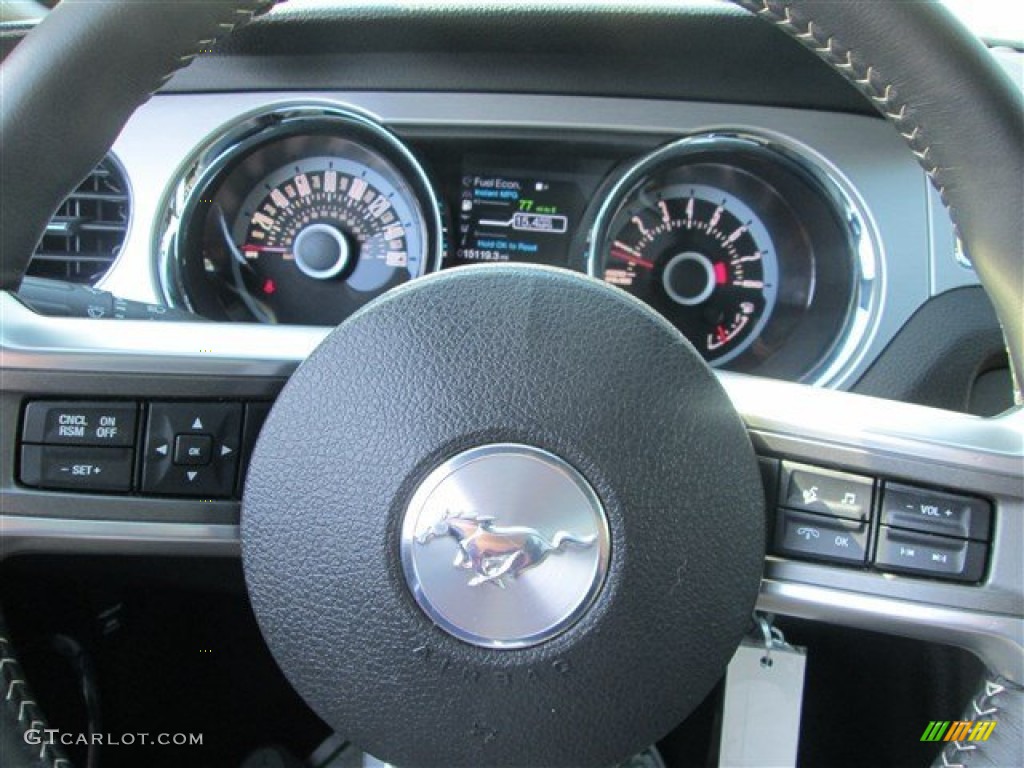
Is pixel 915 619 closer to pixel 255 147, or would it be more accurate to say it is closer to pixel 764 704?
pixel 764 704

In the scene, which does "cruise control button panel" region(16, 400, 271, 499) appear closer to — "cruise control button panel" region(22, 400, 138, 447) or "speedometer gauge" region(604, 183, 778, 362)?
"cruise control button panel" region(22, 400, 138, 447)

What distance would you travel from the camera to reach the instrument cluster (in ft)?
6.02

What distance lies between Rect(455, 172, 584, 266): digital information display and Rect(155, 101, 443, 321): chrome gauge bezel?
0.22 feet

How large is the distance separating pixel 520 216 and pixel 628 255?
0.21 m

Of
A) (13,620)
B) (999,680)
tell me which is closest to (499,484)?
(999,680)

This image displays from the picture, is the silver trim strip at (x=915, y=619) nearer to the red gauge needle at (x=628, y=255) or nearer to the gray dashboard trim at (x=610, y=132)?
the gray dashboard trim at (x=610, y=132)

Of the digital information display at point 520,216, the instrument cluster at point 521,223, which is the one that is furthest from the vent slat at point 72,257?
the digital information display at point 520,216

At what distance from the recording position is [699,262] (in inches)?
76.0

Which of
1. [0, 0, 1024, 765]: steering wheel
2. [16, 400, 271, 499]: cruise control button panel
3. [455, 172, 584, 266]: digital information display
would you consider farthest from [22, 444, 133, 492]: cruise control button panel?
[455, 172, 584, 266]: digital information display

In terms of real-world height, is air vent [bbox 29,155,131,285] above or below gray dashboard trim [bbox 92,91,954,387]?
below

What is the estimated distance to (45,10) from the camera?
1943 millimetres

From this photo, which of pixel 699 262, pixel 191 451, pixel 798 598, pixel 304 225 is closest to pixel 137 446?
pixel 191 451

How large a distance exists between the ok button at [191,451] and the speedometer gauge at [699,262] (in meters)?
1.05

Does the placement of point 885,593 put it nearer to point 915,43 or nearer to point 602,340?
point 602,340
